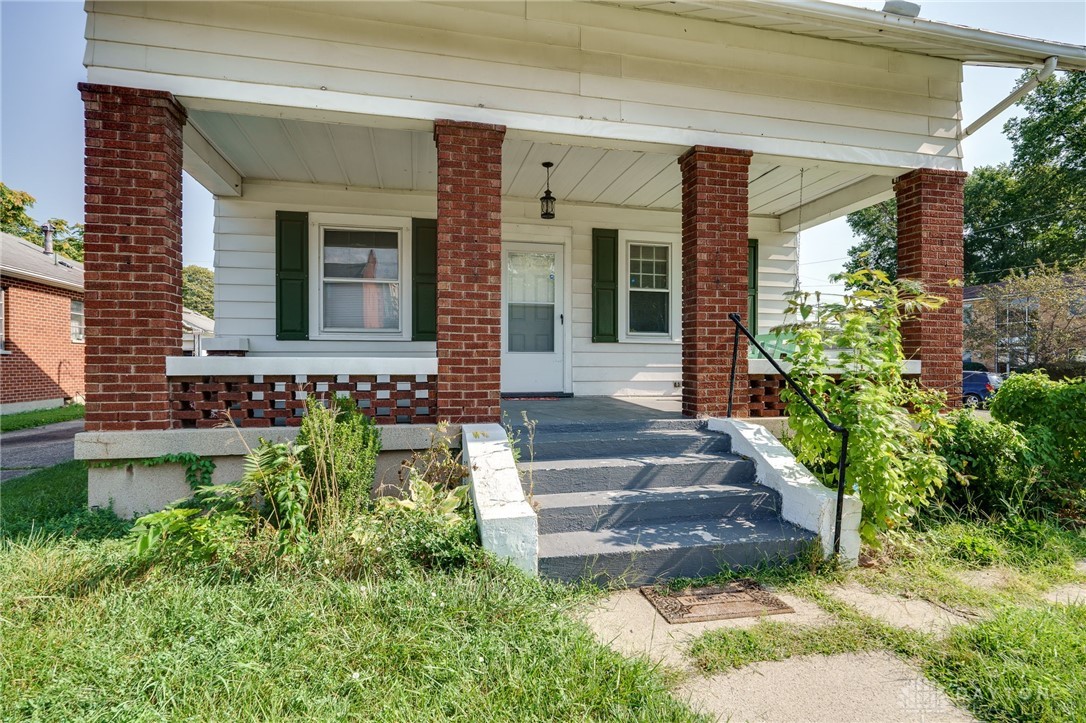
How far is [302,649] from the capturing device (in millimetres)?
2193

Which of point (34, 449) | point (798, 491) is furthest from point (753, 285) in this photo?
point (34, 449)

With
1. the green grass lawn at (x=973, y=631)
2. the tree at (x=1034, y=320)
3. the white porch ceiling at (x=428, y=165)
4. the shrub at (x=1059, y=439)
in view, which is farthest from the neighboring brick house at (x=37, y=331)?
the tree at (x=1034, y=320)

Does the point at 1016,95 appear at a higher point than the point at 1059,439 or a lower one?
higher

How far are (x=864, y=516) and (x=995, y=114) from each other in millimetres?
4431

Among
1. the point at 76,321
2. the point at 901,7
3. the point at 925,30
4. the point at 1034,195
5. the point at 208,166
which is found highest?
the point at 1034,195

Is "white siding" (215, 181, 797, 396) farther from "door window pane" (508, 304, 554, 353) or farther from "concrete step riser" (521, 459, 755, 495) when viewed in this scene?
"concrete step riser" (521, 459, 755, 495)

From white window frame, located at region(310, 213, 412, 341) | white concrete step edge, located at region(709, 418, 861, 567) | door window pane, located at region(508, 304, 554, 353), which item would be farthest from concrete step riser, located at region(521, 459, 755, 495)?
white window frame, located at region(310, 213, 412, 341)

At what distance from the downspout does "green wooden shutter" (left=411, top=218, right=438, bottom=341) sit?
5.83m

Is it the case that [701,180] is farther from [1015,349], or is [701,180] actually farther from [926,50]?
[1015,349]

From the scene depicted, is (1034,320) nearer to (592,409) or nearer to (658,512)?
(592,409)

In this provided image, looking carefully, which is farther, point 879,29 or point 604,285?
point 604,285

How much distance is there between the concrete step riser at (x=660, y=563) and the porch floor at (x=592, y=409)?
1599mm

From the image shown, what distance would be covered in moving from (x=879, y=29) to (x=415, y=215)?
5003mm

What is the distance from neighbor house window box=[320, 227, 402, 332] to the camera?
20.7 feet
